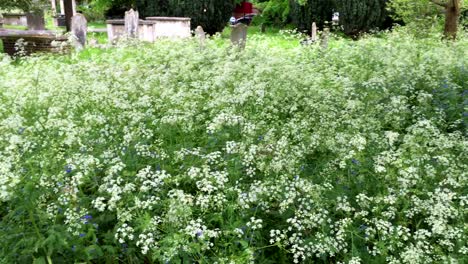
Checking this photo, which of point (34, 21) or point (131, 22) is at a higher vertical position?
point (34, 21)

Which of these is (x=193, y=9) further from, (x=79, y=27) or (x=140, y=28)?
(x=79, y=27)

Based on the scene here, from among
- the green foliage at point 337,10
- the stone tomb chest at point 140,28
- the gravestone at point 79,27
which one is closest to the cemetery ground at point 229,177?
the gravestone at point 79,27

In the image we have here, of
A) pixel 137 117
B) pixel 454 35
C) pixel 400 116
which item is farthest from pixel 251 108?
pixel 454 35

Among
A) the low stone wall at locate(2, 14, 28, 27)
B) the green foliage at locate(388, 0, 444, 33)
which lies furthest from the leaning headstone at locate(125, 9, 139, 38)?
the low stone wall at locate(2, 14, 28, 27)

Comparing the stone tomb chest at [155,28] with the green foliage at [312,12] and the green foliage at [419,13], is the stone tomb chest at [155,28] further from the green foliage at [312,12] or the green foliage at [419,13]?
the green foliage at [312,12]

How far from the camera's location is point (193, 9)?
2167cm

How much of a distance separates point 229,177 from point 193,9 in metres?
19.4

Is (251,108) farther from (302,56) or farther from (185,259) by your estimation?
(302,56)

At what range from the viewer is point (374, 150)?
13.1 feet

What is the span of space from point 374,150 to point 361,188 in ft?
1.94

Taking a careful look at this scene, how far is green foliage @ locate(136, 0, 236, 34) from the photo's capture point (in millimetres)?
21656

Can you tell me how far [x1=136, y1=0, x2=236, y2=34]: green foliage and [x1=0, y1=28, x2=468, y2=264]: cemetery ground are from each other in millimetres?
16402

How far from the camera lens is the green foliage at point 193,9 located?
21656 millimetres

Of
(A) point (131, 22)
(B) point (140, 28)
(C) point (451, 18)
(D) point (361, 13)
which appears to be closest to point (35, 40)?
(A) point (131, 22)
